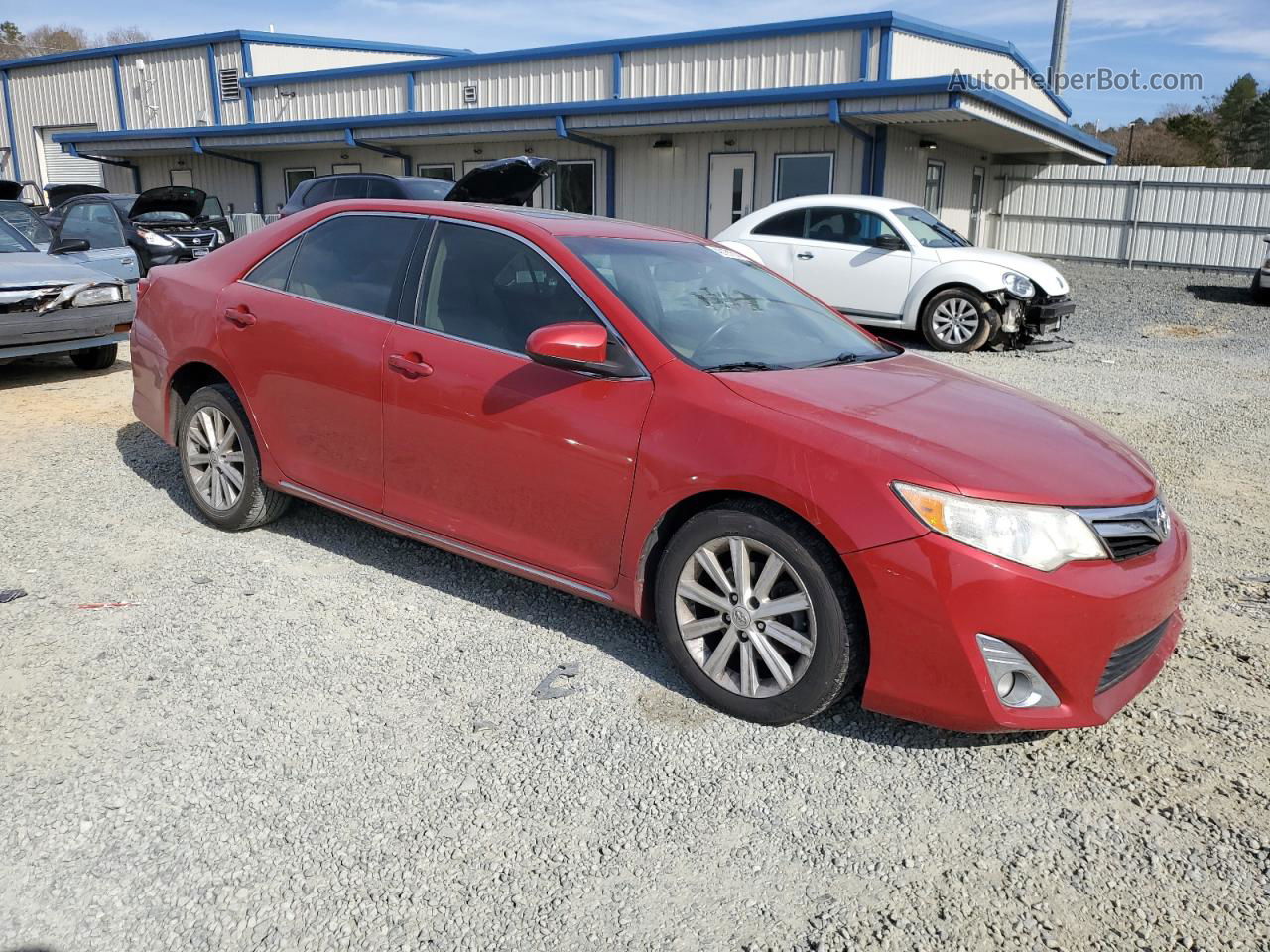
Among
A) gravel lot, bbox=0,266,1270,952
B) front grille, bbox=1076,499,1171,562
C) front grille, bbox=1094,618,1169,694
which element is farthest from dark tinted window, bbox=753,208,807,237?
front grille, bbox=1094,618,1169,694

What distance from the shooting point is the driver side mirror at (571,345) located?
3.42 meters

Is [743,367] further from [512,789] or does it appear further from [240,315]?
[240,315]

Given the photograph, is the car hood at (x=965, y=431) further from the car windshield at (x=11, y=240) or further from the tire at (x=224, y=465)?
the car windshield at (x=11, y=240)

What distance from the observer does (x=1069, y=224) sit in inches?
928

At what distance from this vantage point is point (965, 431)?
3.23 m

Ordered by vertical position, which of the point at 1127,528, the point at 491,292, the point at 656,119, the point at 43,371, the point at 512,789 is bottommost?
the point at 512,789

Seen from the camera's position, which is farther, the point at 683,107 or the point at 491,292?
the point at 683,107

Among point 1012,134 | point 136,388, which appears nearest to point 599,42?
point 1012,134

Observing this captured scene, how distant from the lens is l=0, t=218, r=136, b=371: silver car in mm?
8047

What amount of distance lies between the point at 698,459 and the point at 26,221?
10.8m

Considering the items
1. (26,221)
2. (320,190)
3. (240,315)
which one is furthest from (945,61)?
(240,315)

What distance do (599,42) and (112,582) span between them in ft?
58.0

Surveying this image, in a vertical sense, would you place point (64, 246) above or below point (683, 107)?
below

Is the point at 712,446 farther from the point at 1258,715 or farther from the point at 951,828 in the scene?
the point at 1258,715
